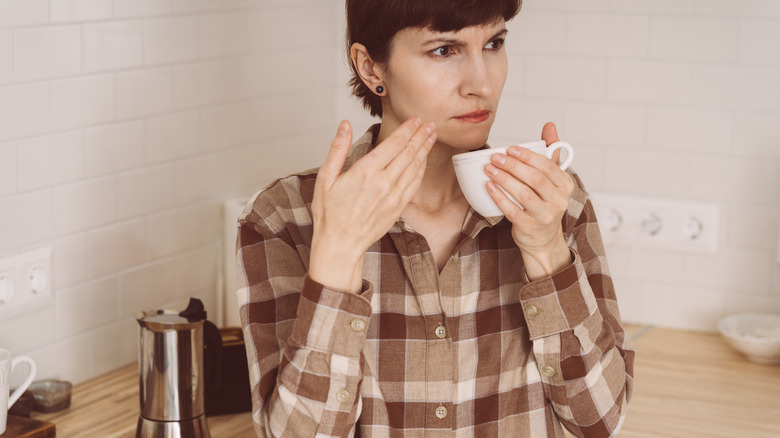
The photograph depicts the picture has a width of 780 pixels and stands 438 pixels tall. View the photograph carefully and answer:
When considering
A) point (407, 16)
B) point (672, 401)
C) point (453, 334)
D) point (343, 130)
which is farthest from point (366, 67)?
point (672, 401)

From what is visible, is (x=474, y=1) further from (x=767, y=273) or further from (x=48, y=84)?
(x=767, y=273)

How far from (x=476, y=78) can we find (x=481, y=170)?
142 millimetres

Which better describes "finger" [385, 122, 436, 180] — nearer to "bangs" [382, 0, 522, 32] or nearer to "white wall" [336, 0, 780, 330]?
"bangs" [382, 0, 522, 32]

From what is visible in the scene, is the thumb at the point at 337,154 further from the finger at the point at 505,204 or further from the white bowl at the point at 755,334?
the white bowl at the point at 755,334

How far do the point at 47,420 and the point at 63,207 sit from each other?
37cm

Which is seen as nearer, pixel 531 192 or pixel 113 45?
pixel 531 192

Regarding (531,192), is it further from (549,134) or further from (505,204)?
(549,134)

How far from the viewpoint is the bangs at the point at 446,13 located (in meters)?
1.31

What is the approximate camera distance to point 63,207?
1.82 m

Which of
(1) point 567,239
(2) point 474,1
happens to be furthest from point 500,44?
(1) point 567,239

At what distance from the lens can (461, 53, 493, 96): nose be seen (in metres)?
1.32

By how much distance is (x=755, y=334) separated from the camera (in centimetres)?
211

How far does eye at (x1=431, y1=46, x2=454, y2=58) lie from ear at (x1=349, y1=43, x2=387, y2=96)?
0.11 m

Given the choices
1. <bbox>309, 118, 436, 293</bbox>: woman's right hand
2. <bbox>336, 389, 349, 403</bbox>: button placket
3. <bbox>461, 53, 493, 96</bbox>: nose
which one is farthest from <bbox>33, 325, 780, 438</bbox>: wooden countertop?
<bbox>461, 53, 493, 96</bbox>: nose
